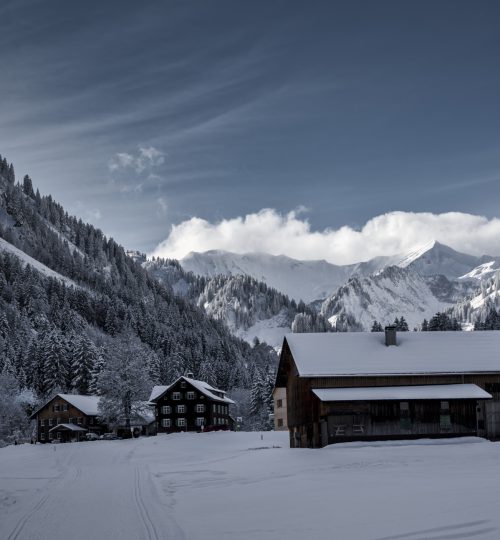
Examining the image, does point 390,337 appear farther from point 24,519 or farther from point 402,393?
point 24,519

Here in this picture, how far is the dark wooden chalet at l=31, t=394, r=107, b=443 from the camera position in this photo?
97.9 meters

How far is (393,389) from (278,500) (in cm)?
2883

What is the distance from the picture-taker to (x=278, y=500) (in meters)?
20.7

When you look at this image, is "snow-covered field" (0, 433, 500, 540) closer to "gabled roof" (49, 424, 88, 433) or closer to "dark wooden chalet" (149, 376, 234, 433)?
"dark wooden chalet" (149, 376, 234, 433)

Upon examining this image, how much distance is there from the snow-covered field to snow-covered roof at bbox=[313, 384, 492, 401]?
7.55m

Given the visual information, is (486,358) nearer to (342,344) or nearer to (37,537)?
(342,344)

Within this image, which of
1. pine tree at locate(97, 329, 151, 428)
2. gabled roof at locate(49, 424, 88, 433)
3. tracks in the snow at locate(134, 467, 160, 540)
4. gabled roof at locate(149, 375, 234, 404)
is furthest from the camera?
gabled roof at locate(149, 375, 234, 404)

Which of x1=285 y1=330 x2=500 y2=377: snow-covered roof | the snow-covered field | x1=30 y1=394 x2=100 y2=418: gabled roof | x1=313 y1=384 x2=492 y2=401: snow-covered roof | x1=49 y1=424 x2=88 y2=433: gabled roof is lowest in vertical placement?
x1=49 y1=424 x2=88 y2=433: gabled roof

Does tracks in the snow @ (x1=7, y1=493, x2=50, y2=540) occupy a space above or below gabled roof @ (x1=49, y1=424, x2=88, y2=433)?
above

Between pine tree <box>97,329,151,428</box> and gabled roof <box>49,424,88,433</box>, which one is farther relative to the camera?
gabled roof <box>49,424,88,433</box>

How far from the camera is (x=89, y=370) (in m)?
117

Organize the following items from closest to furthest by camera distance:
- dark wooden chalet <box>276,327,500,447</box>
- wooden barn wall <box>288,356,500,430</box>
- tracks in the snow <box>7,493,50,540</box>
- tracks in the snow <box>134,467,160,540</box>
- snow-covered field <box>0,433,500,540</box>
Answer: tracks in the snow <box>134,467,160,540</box>, snow-covered field <box>0,433,500,540</box>, tracks in the snow <box>7,493,50,540</box>, dark wooden chalet <box>276,327,500,447</box>, wooden barn wall <box>288,356,500,430</box>

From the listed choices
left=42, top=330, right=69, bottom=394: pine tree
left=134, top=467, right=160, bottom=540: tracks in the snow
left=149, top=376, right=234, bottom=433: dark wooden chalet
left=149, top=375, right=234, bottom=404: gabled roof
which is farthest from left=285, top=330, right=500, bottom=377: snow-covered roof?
left=42, top=330, right=69, bottom=394: pine tree

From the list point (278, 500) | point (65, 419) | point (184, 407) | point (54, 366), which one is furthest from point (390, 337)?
point (54, 366)
